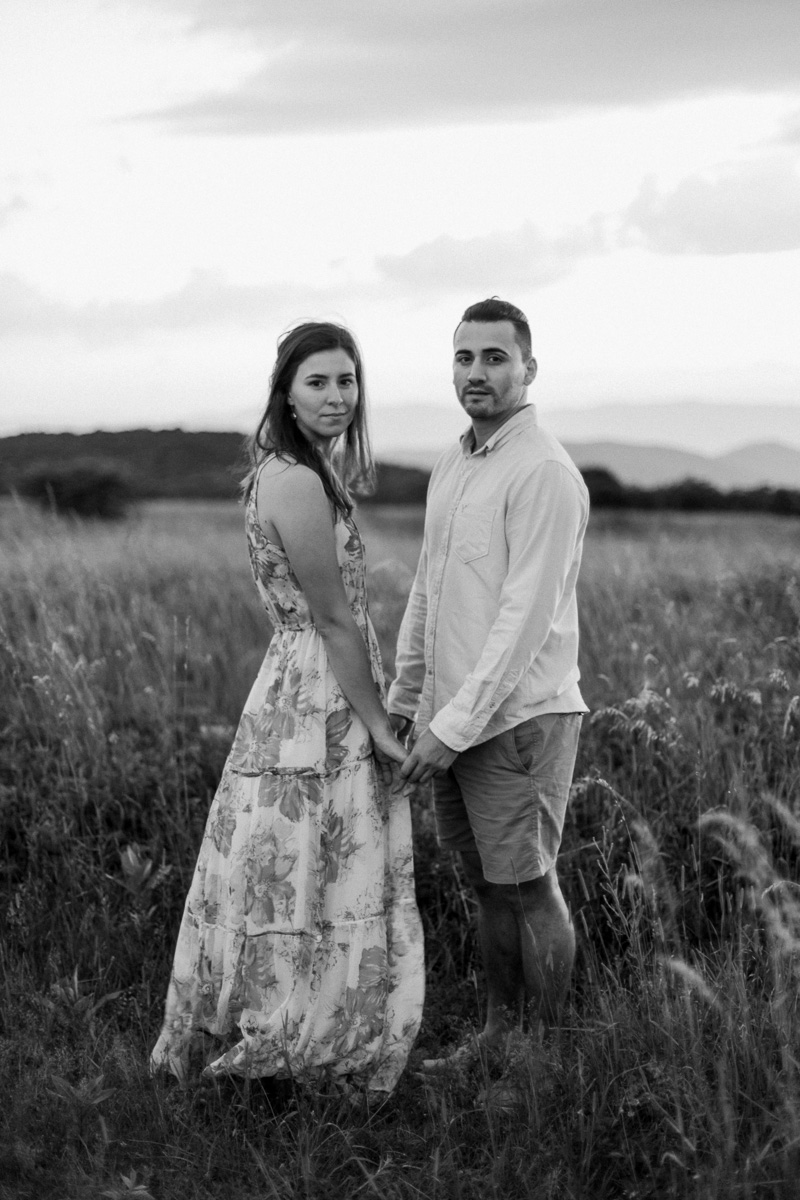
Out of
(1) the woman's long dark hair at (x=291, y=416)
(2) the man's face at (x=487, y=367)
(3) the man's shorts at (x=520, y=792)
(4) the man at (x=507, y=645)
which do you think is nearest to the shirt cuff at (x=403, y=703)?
(4) the man at (x=507, y=645)

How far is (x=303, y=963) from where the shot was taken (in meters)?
2.98

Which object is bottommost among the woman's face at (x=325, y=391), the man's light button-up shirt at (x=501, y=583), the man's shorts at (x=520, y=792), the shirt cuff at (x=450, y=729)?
the man's shorts at (x=520, y=792)

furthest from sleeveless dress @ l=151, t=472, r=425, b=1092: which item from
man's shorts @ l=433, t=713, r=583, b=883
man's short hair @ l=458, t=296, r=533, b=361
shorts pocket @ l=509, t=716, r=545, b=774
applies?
man's short hair @ l=458, t=296, r=533, b=361

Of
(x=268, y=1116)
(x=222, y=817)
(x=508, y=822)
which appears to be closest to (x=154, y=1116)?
(x=268, y=1116)

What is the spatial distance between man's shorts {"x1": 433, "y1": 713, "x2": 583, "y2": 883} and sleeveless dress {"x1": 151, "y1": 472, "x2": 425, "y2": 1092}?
24cm

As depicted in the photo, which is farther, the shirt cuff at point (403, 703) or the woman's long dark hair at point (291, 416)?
the shirt cuff at point (403, 703)

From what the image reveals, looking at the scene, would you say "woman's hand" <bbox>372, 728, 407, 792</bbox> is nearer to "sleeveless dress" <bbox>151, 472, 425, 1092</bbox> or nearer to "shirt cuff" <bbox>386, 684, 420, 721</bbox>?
"sleeveless dress" <bbox>151, 472, 425, 1092</bbox>

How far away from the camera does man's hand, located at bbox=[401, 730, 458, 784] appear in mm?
2955

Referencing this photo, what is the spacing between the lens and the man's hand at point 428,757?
116 inches

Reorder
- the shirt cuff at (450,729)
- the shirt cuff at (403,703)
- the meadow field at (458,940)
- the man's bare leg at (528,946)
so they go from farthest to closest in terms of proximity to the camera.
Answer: the shirt cuff at (403,703), the man's bare leg at (528,946), the shirt cuff at (450,729), the meadow field at (458,940)

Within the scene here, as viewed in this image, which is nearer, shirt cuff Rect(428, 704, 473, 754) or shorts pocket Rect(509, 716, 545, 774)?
shirt cuff Rect(428, 704, 473, 754)

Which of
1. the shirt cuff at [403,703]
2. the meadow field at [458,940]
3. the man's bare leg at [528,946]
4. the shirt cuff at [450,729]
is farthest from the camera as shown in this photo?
the shirt cuff at [403,703]

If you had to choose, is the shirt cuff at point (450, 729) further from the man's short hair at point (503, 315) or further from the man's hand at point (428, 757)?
the man's short hair at point (503, 315)

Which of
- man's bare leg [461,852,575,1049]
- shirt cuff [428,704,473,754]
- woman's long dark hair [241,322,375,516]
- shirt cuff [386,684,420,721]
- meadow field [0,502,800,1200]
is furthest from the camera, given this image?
shirt cuff [386,684,420,721]
